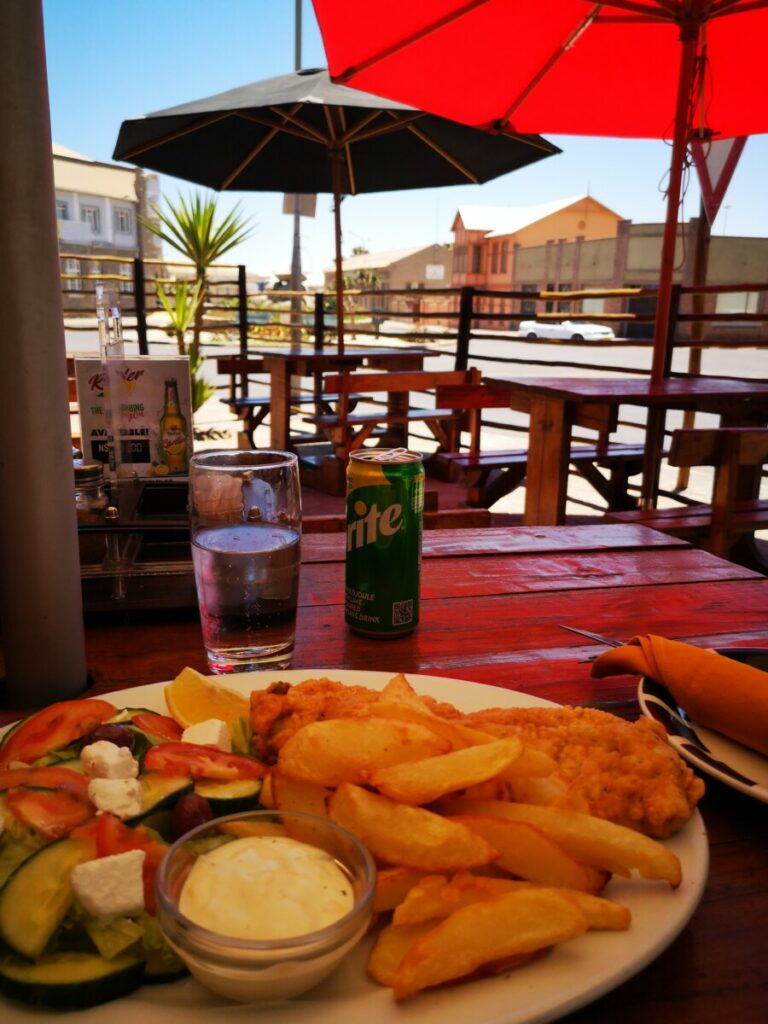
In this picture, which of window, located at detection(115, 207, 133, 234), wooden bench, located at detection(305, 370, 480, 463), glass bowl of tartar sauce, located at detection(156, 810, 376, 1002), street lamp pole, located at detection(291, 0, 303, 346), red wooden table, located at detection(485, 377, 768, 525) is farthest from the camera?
window, located at detection(115, 207, 133, 234)

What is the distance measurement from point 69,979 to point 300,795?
0.68 ft

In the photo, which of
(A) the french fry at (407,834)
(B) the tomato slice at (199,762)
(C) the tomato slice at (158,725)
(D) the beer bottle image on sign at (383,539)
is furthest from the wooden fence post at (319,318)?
(A) the french fry at (407,834)

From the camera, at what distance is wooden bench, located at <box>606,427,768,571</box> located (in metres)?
2.99

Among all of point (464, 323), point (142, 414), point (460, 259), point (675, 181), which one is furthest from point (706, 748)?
point (460, 259)

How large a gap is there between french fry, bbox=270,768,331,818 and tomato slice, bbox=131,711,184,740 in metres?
0.16

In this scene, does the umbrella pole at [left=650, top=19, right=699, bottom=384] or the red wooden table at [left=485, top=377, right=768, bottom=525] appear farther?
the umbrella pole at [left=650, top=19, right=699, bottom=384]

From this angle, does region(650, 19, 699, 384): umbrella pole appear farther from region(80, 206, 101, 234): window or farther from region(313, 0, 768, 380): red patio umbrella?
region(80, 206, 101, 234): window

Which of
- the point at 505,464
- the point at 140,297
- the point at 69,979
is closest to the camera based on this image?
the point at 69,979

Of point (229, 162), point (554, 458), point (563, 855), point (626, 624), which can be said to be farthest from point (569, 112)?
point (563, 855)

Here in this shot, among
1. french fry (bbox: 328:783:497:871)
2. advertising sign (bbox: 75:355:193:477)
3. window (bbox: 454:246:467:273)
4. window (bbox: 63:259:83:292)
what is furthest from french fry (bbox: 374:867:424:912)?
window (bbox: 454:246:467:273)

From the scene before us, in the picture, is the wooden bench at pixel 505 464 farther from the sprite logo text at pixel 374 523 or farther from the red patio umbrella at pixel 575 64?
the sprite logo text at pixel 374 523

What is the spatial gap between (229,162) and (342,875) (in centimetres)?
710

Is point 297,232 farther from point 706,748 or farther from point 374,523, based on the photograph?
point 706,748

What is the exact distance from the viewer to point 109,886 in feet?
1.66
